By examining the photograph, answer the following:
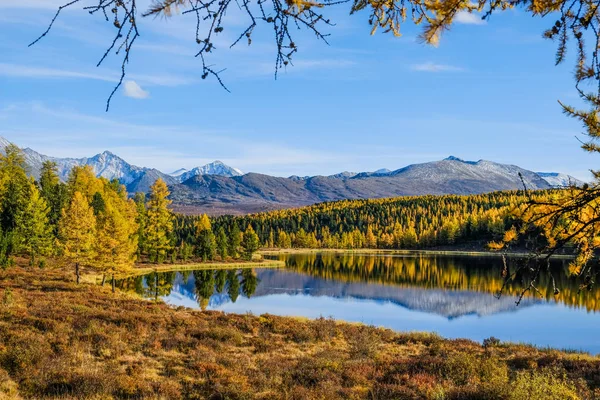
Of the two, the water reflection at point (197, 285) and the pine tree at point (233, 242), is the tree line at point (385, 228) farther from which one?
the water reflection at point (197, 285)

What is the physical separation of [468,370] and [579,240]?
430 inches

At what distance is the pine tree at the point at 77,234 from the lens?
39094 mm

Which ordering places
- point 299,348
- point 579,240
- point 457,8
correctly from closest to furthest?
point 457,8
point 579,240
point 299,348

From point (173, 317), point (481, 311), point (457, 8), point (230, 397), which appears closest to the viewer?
point (457, 8)

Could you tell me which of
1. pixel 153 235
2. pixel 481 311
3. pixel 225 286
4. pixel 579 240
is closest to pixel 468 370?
pixel 579 240

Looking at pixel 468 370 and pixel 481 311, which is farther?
pixel 481 311

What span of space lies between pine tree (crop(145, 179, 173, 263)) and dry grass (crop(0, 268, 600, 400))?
43.3 meters

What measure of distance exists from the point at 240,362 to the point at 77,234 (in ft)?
98.7

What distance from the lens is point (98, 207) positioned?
5372cm

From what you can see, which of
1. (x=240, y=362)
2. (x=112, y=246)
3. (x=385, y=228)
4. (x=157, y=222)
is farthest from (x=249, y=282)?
(x=385, y=228)

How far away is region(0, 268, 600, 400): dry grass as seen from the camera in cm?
1134

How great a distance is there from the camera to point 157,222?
67938 mm

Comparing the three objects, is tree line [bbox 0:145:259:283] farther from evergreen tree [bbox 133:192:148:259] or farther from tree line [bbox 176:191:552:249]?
tree line [bbox 176:191:552:249]

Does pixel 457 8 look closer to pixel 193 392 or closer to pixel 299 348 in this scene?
pixel 193 392
